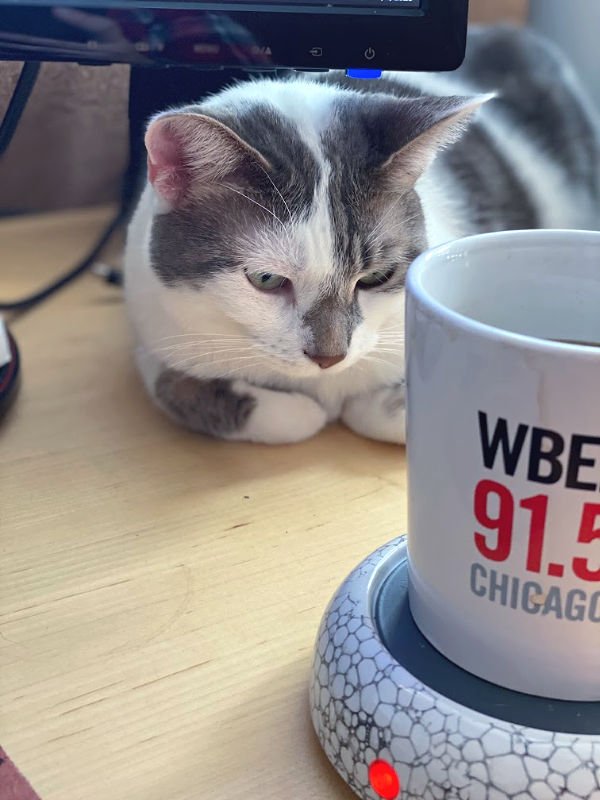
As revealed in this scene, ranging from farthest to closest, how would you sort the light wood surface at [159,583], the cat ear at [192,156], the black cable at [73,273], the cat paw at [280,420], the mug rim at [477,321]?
the black cable at [73,273]
the cat paw at [280,420]
the cat ear at [192,156]
the light wood surface at [159,583]
the mug rim at [477,321]

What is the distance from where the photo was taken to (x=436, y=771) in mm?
381

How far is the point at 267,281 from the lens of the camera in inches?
26.2

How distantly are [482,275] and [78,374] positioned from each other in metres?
0.49

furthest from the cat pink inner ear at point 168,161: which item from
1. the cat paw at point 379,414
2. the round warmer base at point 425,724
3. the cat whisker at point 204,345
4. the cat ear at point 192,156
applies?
the round warmer base at point 425,724

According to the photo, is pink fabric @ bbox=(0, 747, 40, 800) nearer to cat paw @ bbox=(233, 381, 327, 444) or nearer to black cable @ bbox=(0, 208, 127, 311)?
cat paw @ bbox=(233, 381, 327, 444)

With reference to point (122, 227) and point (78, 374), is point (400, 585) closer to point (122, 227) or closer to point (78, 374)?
point (78, 374)

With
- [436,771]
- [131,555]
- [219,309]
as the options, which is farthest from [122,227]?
[436,771]

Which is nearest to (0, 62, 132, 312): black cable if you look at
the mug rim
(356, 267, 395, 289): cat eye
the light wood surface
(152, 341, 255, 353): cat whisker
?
the light wood surface

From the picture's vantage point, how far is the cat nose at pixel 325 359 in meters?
0.65

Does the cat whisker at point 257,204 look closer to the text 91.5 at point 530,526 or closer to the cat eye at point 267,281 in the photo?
the cat eye at point 267,281

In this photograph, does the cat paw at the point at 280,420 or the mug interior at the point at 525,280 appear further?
the cat paw at the point at 280,420

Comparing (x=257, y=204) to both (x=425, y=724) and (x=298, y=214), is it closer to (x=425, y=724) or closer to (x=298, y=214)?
(x=298, y=214)

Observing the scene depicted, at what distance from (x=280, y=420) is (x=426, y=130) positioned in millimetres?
247

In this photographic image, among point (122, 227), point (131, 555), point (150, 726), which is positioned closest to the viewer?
point (150, 726)
